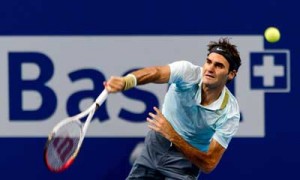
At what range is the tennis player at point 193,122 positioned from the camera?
16.5 feet

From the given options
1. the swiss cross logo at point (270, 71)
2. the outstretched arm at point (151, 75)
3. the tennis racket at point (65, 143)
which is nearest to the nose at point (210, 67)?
the outstretched arm at point (151, 75)

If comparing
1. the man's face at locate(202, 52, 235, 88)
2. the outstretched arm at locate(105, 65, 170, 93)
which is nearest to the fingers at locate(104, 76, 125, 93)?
the outstretched arm at locate(105, 65, 170, 93)

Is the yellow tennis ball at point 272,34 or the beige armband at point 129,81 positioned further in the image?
the yellow tennis ball at point 272,34

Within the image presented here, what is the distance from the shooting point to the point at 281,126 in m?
5.77

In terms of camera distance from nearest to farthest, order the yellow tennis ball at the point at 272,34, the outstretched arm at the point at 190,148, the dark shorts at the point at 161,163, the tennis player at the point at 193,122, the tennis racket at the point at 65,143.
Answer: the tennis racket at the point at 65,143
the outstretched arm at the point at 190,148
the tennis player at the point at 193,122
the dark shorts at the point at 161,163
the yellow tennis ball at the point at 272,34

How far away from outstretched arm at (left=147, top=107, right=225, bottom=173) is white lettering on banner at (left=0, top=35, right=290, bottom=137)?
2.21ft

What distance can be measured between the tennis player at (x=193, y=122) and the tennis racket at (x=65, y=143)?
0.38 metres

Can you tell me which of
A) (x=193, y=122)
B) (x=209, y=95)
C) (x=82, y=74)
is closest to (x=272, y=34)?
(x=209, y=95)

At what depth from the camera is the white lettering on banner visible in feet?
18.7

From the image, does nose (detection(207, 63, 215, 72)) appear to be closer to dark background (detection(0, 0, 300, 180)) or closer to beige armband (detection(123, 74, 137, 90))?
beige armband (detection(123, 74, 137, 90))

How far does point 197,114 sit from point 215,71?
0.26m

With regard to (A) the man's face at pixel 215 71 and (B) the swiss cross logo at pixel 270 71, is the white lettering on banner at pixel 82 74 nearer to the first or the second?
(B) the swiss cross logo at pixel 270 71
